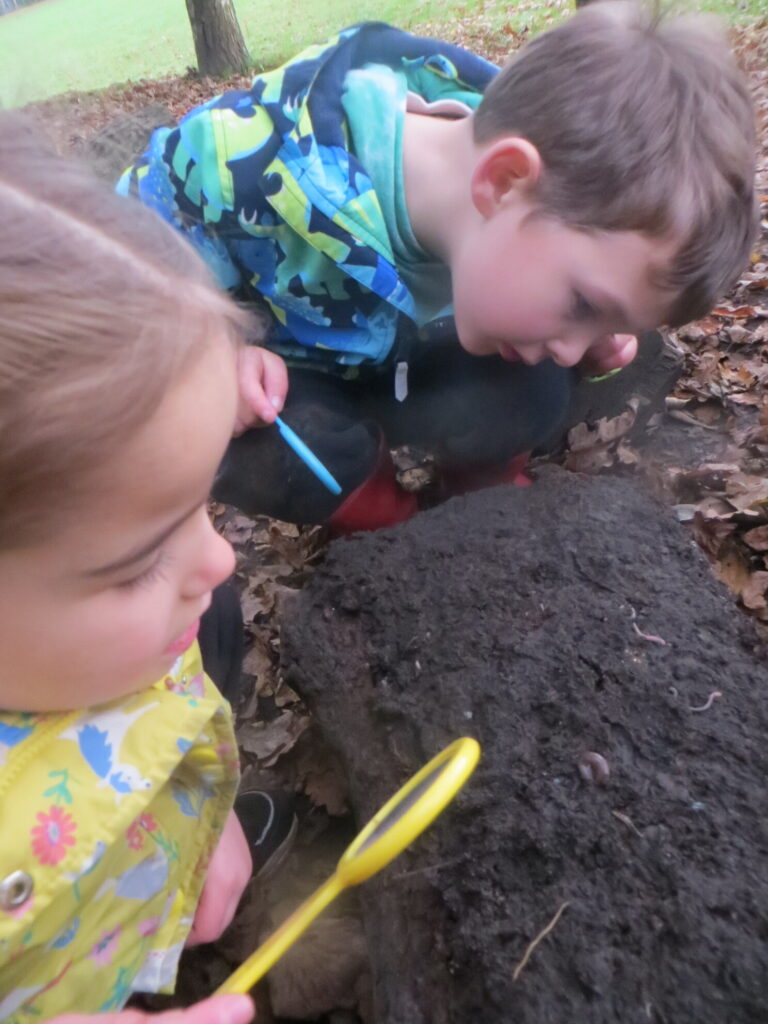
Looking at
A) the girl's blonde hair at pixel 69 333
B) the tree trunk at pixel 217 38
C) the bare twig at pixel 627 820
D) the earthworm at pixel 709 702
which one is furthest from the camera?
Result: the tree trunk at pixel 217 38

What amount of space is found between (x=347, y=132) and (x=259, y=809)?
1.90 m

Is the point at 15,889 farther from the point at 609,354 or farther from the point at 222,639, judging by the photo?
the point at 609,354

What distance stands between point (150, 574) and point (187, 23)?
16.4 m

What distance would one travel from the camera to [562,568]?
1.68 meters

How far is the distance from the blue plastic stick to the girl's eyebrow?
3.90ft

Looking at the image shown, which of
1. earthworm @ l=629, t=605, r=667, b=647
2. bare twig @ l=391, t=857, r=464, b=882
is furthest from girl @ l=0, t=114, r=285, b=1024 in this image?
earthworm @ l=629, t=605, r=667, b=647

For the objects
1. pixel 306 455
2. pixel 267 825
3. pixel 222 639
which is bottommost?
pixel 267 825

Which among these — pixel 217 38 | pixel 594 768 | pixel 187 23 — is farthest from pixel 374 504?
pixel 187 23

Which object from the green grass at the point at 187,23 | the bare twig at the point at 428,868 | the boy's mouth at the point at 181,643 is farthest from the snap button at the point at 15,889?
the green grass at the point at 187,23

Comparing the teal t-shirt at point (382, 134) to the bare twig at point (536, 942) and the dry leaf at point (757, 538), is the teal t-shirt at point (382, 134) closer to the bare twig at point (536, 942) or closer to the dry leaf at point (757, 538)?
the dry leaf at point (757, 538)

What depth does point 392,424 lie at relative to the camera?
2.77 m

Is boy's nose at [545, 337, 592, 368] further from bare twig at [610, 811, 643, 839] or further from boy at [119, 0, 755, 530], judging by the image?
bare twig at [610, 811, 643, 839]

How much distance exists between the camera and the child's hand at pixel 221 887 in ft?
5.13

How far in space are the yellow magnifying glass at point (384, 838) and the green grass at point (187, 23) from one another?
10.0 metres
